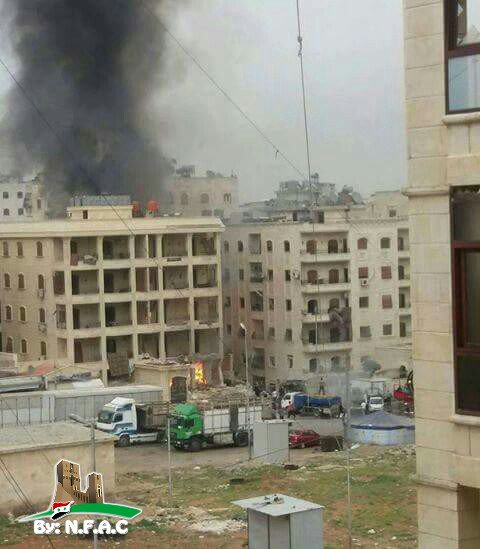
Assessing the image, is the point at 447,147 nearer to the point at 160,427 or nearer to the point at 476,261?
the point at 476,261

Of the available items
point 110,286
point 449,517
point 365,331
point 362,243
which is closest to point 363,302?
point 365,331

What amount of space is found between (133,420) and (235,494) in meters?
7.96

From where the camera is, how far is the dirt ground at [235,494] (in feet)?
47.2

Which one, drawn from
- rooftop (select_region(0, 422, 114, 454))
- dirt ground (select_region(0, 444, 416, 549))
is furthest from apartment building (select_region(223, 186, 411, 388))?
rooftop (select_region(0, 422, 114, 454))

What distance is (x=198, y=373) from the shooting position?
33406mm

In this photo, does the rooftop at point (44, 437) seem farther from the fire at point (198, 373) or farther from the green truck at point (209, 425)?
the fire at point (198, 373)

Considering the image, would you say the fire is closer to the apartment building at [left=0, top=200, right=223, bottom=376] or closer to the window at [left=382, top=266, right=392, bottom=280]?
the apartment building at [left=0, top=200, right=223, bottom=376]

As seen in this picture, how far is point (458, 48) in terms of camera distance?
4.61 m

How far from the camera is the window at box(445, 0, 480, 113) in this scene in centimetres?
452

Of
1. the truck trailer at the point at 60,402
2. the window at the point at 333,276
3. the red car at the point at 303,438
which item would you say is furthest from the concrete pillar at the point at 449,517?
the window at the point at 333,276

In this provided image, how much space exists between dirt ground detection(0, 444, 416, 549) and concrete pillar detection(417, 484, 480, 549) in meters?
9.08

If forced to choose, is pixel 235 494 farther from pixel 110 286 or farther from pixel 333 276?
pixel 333 276

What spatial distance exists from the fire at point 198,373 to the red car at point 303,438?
9.06 meters

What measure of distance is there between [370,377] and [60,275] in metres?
10.5
